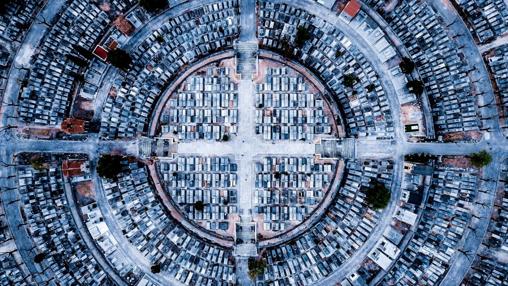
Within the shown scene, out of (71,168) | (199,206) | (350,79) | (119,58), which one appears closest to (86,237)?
(71,168)

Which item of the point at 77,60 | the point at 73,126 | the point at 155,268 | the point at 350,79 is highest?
the point at 77,60

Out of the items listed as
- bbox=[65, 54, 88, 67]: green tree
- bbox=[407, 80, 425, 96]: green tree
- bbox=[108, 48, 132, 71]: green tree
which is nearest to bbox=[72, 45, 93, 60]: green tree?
bbox=[65, 54, 88, 67]: green tree

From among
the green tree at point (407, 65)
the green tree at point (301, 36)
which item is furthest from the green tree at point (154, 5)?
the green tree at point (407, 65)

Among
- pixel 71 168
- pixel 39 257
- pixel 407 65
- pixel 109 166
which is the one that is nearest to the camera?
pixel 407 65

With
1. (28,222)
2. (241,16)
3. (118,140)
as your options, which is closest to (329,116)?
(241,16)

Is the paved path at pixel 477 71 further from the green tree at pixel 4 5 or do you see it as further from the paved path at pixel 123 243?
the green tree at pixel 4 5

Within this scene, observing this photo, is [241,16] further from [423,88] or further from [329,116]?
[423,88]

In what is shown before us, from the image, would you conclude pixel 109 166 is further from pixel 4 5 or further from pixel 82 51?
pixel 4 5
